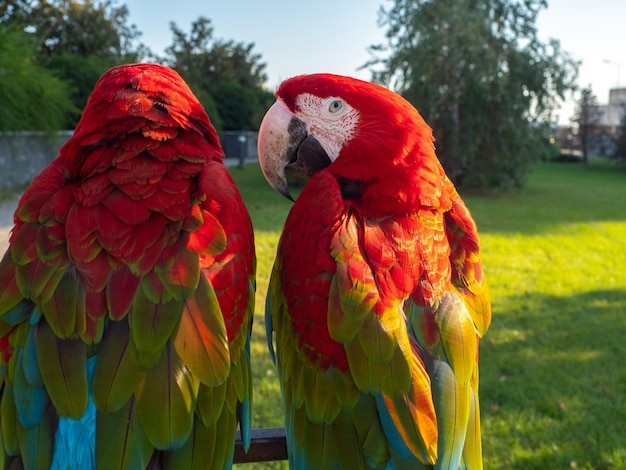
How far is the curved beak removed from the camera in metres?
1.33

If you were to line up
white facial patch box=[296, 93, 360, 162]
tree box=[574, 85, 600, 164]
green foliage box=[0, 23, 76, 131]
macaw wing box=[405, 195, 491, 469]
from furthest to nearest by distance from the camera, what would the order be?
tree box=[574, 85, 600, 164]
green foliage box=[0, 23, 76, 131]
white facial patch box=[296, 93, 360, 162]
macaw wing box=[405, 195, 491, 469]

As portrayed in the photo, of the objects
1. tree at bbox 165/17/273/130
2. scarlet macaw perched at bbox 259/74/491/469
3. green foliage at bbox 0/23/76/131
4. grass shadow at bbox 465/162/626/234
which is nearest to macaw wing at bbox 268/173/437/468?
→ scarlet macaw perched at bbox 259/74/491/469

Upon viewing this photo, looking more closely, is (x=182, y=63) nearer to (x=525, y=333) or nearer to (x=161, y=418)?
(x=525, y=333)

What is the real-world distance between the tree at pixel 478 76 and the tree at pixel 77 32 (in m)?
8.50

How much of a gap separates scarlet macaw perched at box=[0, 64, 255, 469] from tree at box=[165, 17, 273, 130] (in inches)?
828

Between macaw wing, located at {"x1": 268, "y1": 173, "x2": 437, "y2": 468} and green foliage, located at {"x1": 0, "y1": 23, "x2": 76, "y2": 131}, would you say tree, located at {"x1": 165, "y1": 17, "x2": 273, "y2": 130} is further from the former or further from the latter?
macaw wing, located at {"x1": 268, "y1": 173, "x2": 437, "y2": 468}

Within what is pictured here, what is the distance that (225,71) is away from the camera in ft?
87.7

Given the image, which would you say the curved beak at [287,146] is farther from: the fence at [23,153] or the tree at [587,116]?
the tree at [587,116]

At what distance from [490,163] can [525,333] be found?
8117 millimetres

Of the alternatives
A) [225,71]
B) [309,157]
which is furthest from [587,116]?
[309,157]

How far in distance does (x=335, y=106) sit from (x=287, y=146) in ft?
0.61

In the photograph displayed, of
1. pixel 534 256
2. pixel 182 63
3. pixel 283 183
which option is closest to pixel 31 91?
pixel 534 256

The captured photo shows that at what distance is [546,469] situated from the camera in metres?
2.45

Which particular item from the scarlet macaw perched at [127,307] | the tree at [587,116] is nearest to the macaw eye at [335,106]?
the scarlet macaw perched at [127,307]
